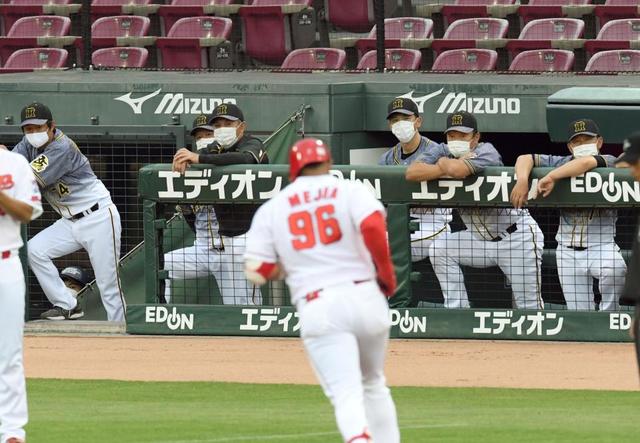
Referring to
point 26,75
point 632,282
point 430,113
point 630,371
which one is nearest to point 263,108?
point 430,113

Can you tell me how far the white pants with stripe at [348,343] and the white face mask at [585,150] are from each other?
4.56m

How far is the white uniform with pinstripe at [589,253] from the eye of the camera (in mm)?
10914

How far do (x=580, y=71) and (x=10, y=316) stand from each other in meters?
8.75

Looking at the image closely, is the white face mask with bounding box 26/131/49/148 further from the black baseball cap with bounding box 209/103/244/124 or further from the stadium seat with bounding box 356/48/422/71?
the stadium seat with bounding box 356/48/422/71

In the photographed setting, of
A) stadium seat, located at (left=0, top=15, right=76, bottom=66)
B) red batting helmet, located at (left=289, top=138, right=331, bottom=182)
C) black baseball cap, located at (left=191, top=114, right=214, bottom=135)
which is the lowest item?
stadium seat, located at (left=0, top=15, right=76, bottom=66)

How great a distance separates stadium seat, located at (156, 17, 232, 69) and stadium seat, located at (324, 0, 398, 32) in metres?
1.18

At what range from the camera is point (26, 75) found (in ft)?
48.2

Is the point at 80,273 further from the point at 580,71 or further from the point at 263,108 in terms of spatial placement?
the point at 580,71

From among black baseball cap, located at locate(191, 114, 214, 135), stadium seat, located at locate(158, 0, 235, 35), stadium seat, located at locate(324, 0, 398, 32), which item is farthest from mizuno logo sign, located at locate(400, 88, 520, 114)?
stadium seat, located at locate(158, 0, 235, 35)

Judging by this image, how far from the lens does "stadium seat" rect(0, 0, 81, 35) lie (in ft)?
58.6

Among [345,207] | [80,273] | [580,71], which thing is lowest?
[80,273]

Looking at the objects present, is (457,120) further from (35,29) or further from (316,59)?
(35,29)

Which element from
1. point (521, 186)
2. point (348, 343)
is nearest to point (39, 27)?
point (521, 186)

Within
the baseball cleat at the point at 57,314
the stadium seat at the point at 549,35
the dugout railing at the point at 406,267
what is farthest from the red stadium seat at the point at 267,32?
the baseball cleat at the point at 57,314
